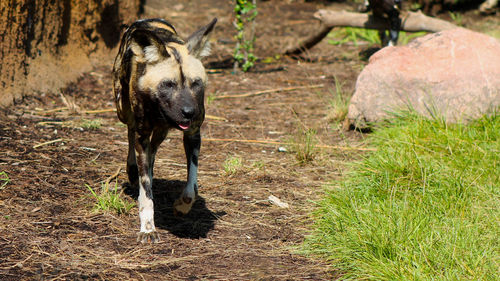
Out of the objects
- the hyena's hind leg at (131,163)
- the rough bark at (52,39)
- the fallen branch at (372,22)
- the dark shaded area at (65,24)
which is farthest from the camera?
the fallen branch at (372,22)

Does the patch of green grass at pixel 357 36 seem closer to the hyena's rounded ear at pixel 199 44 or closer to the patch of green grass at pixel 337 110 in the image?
the patch of green grass at pixel 337 110

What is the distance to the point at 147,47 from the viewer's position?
348 cm

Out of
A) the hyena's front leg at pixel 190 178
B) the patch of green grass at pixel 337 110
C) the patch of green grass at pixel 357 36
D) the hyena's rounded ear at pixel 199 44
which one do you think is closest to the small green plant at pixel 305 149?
the patch of green grass at pixel 337 110

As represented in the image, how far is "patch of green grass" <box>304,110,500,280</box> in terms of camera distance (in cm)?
303

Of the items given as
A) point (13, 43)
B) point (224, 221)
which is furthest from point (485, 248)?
point (13, 43)

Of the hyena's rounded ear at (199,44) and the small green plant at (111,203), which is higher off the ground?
the hyena's rounded ear at (199,44)

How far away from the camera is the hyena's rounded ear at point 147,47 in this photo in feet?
11.3

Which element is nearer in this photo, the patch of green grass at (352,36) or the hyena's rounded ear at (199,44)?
the hyena's rounded ear at (199,44)

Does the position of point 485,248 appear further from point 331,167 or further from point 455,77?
point 455,77

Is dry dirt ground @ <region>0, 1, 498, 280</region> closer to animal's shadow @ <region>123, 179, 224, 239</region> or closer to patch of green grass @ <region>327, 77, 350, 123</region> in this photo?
animal's shadow @ <region>123, 179, 224, 239</region>

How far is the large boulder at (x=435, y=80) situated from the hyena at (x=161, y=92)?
7.64ft

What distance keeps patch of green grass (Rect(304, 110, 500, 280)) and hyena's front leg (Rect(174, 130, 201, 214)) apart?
856 mm

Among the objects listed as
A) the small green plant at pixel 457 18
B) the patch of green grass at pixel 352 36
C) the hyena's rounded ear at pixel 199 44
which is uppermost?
the hyena's rounded ear at pixel 199 44

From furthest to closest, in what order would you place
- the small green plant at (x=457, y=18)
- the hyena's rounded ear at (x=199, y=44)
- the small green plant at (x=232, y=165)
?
the small green plant at (x=457, y=18), the small green plant at (x=232, y=165), the hyena's rounded ear at (x=199, y=44)
